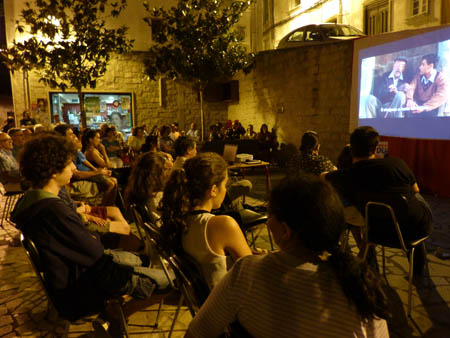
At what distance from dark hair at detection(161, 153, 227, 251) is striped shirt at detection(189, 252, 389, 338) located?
2.68ft

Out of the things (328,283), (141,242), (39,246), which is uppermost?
(328,283)

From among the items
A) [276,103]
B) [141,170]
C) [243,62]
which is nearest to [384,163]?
[141,170]

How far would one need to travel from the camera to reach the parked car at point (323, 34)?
12297 millimetres

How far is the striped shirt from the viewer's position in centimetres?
92

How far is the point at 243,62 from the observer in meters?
12.4

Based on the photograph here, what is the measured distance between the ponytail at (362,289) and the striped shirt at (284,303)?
0.07 ft

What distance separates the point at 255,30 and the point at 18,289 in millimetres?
17920

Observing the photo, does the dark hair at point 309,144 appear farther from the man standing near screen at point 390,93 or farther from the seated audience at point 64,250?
the man standing near screen at point 390,93

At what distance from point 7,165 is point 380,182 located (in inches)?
171

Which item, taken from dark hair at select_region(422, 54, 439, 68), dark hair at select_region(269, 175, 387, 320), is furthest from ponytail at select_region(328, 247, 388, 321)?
dark hair at select_region(422, 54, 439, 68)

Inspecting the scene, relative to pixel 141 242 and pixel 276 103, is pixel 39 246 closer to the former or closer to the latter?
pixel 141 242

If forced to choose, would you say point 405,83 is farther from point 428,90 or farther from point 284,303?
point 284,303

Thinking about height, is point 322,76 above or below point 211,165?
above

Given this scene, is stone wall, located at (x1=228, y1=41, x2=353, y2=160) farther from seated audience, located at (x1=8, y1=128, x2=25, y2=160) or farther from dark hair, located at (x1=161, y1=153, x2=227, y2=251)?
dark hair, located at (x1=161, y1=153, x2=227, y2=251)
